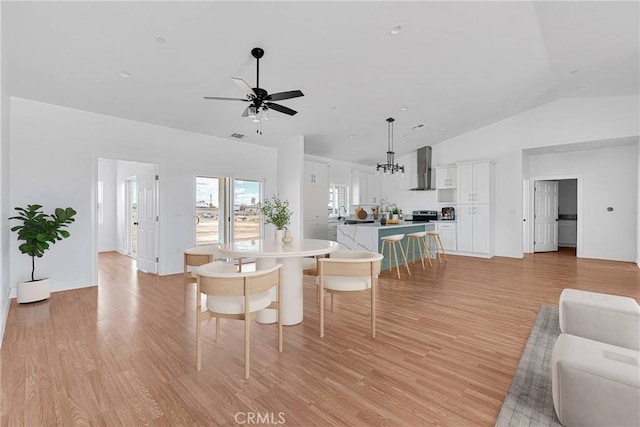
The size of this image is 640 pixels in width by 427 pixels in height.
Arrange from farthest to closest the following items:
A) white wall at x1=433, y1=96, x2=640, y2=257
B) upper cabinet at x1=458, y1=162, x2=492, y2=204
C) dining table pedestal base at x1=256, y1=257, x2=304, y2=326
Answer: upper cabinet at x1=458, y1=162, x2=492, y2=204
white wall at x1=433, y1=96, x2=640, y2=257
dining table pedestal base at x1=256, y1=257, x2=304, y2=326

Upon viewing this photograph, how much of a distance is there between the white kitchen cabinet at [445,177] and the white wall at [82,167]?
19.1 feet

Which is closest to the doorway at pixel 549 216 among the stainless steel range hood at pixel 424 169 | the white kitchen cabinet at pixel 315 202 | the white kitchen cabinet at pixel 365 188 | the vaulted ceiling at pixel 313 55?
the stainless steel range hood at pixel 424 169

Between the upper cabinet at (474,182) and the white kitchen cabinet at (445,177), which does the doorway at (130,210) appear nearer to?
the white kitchen cabinet at (445,177)

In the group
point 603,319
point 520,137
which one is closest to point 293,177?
point 603,319

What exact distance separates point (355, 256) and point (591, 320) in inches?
79.1

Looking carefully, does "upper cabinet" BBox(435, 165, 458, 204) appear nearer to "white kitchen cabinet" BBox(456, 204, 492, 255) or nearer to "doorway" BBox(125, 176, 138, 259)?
"white kitchen cabinet" BBox(456, 204, 492, 255)

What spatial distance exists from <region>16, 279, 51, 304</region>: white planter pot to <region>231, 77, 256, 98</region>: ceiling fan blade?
368 centimetres

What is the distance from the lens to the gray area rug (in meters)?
1.74

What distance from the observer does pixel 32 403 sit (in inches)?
74.2

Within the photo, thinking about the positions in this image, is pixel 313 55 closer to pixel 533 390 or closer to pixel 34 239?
pixel 533 390

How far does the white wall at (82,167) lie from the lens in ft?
13.6

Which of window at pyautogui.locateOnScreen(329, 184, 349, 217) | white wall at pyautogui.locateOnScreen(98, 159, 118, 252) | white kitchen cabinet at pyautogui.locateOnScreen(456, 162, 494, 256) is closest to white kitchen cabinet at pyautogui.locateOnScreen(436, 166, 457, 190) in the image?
white kitchen cabinet at pyautogui.locateOnScreen(456, 162, 494, 256)

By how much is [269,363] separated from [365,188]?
7.33 metres

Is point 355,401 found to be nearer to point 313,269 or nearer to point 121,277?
point 313,269
